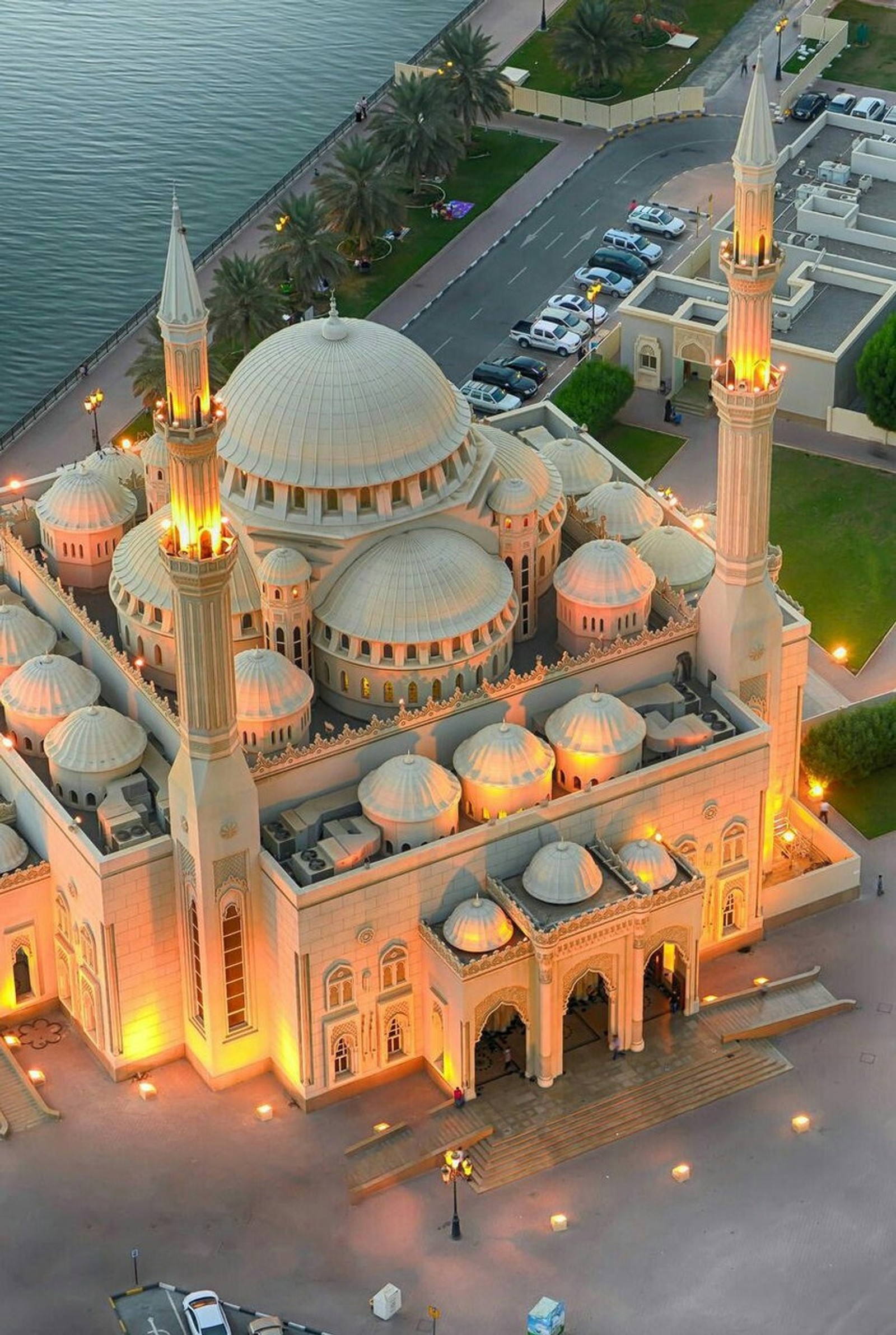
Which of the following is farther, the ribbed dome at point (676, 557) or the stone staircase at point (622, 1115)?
the ribbed dome at point (676, 557)

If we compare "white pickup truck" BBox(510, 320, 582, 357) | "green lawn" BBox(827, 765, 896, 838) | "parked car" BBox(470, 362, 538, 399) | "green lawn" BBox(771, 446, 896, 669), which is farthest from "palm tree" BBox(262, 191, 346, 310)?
"green lawn" BBox(827, 765, 896, 838)

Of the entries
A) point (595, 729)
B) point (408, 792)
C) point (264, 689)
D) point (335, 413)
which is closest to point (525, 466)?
point (335, 413)

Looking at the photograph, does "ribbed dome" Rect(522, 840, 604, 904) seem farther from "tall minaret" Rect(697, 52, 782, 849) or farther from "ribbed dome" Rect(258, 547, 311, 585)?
"ribbed dome" Rect(258, 547, 311, 585)

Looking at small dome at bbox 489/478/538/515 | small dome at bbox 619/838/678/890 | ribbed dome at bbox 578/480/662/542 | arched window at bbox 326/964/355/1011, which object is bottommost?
arched window at bbox 326/964/355/1011

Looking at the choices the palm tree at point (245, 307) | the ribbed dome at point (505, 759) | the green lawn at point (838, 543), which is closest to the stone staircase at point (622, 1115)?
the ribbed dome at point (505, 759)

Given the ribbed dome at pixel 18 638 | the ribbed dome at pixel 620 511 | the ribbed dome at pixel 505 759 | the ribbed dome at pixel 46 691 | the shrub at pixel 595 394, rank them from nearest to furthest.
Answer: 1. the ribbed dome at pixel 505 759
2. the ribbed dome at pixel 46 691
3. the ribbed dome at pixel 18 638
4. the ribbed dome at pixel 620 511
5. the shrub at pixel 595 394

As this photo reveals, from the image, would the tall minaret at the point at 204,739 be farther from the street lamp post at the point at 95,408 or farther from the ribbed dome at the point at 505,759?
the street lamp post at the point at 95,408

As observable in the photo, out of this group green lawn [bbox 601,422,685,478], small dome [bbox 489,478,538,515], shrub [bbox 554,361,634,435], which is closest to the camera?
small dome [bbox 489,478,538,515]

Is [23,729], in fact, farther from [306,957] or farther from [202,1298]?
[202,1298]
